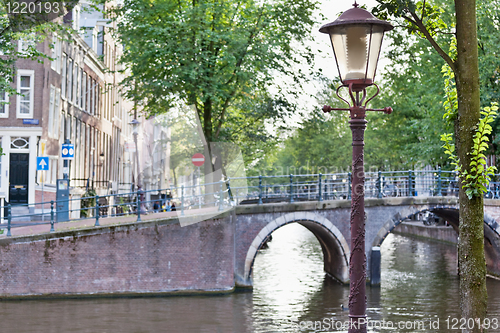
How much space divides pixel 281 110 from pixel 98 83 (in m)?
14.3

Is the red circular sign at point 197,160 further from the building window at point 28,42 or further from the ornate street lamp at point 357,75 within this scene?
the ornate street lamp at point 357,75

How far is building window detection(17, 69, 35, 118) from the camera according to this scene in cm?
2386

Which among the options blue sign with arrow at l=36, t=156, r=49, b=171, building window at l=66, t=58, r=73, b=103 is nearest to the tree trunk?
blue sign with arrow at l=36, t=156, r=49, b=171

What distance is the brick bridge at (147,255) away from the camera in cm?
1659

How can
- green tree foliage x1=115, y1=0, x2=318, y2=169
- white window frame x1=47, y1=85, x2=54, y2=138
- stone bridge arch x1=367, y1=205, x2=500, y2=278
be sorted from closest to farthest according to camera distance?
stone bridge arch x1=367, y1=205, x2=500, y2=278
green tree foliage x1=115, y1=0, x2=318, y2=169
white window frame x1=47, y1=85, x2=54, y2=138

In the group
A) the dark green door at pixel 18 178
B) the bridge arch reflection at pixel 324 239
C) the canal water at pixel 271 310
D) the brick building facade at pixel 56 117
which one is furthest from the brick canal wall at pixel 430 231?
the dark green door at pixel 18 178

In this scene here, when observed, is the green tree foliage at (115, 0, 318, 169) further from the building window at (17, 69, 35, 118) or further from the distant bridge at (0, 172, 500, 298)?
the distant bridge at (0, 172, 500, 298)

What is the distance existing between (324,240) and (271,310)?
6.94 metres

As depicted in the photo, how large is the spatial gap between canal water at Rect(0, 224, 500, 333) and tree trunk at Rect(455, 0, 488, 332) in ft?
25.5

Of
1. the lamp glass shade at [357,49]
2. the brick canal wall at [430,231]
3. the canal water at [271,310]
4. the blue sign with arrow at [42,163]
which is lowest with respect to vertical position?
the canal water at [271,310]

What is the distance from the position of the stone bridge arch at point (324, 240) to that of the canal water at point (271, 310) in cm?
50

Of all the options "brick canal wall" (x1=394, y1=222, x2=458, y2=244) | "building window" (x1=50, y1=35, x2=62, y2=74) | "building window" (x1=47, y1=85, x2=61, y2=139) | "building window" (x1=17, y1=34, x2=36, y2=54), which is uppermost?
"building window" (x1=50, y1=35, x2=62, y2=74)

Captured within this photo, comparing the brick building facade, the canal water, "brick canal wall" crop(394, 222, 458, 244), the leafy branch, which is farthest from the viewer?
"brick canal wall" crop(394, 222, 458, 244)

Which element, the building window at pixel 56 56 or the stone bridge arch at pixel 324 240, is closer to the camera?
the stone bridge arch at pixel 324 240
